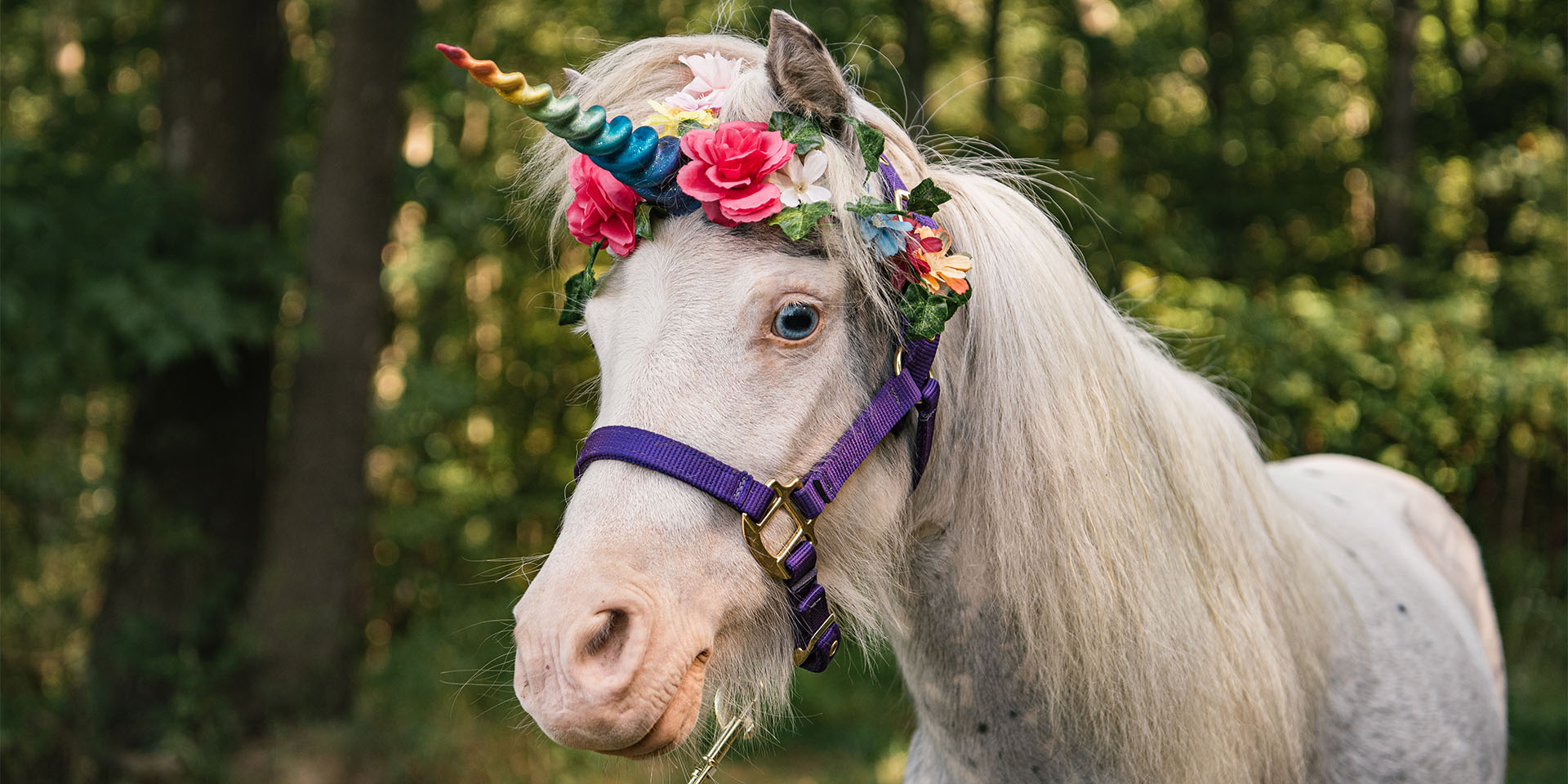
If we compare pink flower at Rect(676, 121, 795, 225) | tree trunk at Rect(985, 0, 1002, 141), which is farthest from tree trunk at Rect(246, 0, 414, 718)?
pink flower at Rect(676, 121, 795, 225)

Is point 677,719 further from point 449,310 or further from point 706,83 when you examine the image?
point 449,310

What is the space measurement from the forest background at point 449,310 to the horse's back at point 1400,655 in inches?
17.6

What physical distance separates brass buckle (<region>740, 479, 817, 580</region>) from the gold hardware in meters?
0.25

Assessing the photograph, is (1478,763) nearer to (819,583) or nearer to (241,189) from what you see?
(819,583)

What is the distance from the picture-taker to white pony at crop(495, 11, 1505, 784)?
144 centimetres

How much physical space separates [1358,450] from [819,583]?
756 cm

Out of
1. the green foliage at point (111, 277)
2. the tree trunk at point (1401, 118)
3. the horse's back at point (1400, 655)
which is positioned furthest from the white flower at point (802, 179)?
the tree trunk at point (1401, 118)

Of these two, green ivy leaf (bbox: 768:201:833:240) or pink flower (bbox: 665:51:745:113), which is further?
pink flower (bbox: 665:51:745:113)

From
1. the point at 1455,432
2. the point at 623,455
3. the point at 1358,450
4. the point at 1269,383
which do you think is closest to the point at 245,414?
the point at 623,455

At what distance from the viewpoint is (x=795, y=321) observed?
1548 mm

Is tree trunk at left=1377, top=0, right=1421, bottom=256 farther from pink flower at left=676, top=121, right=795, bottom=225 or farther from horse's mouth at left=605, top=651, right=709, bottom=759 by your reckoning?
horse's mouth at left=605, top=651, right=709, bottom=759

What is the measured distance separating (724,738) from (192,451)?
17.6 ft

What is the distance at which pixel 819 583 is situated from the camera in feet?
5.35

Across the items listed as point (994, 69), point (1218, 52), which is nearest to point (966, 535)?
point (994, 69)
